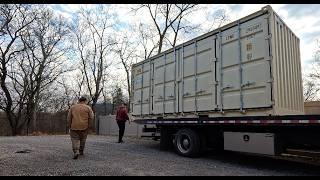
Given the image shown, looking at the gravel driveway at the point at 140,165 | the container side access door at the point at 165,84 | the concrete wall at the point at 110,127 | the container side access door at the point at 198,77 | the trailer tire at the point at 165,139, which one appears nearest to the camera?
the gravel driveway at the point at 140,165

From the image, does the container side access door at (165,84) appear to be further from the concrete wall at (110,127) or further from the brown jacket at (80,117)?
the concrete wall at (110,127)

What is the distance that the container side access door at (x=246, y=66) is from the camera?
7.97 meters

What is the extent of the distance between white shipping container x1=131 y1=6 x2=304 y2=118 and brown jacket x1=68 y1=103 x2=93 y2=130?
278 centimetres

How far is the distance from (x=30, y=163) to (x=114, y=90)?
Answer: 32.5 metres

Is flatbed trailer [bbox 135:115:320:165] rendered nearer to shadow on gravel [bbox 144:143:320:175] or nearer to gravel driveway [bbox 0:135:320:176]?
shadow on gravel [bbox 144:143:320:175]

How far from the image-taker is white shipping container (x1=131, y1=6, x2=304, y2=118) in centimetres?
796

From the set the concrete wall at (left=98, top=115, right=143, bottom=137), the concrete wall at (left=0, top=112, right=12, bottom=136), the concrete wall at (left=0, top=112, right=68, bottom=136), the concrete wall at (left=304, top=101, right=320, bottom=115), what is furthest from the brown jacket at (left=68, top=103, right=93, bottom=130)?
the concrete wall at (left=0, top=112, right=12, bottom=136)

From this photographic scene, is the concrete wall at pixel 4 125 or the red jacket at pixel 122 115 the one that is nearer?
the red jacket at pixel 122 115

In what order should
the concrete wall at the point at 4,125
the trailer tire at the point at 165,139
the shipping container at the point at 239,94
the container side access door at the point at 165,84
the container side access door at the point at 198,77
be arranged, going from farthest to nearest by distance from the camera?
the concrete wall at the point at 4,125 → the trailer tire at the point at 165,139 → the container side access door at the point at 165,84 → the container side access door at the point at 198,77 → the shipping container at the point at 239,94

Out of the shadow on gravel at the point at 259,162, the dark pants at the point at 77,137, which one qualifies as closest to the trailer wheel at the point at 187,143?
the shadow on gravel at the point at 259,162

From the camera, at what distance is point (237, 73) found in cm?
867

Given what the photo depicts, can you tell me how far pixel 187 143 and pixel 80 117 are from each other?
3090 mm

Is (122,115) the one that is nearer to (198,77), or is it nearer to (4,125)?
(198,77)

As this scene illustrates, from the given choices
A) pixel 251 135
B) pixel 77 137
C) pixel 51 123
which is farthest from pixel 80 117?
pixel 51 123
